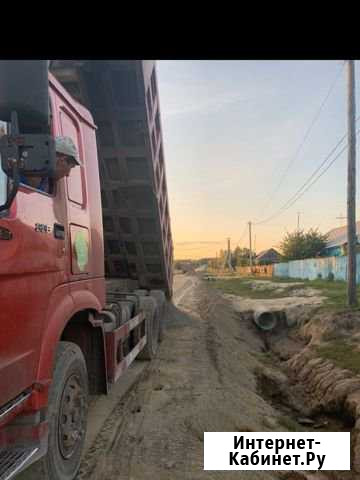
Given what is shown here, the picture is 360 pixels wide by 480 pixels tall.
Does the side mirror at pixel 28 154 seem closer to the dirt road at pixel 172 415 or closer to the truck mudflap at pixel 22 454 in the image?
the truck mudflap at pixel 22 454

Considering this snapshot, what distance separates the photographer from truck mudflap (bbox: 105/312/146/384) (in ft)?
11.6

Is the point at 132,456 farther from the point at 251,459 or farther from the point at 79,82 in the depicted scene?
the point at 79,82

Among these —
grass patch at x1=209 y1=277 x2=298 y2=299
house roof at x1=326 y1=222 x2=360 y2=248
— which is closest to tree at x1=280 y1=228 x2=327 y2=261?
house roof at x1=326 y1=222 x2=360 y2=248

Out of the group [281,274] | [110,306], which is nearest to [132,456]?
[110,306]

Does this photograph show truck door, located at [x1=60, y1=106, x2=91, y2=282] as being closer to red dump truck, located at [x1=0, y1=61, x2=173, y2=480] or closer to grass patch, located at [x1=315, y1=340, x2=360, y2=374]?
red dump truck, located at [x1=0, y1=61, x2=173, y2=480]

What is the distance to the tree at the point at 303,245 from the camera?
4072 cm

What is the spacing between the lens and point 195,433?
385 centimetres

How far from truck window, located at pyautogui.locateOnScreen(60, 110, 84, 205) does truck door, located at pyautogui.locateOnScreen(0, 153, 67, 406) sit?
1.56 feet

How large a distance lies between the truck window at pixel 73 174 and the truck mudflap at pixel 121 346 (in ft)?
4.20

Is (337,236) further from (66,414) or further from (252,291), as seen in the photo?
(66,414)

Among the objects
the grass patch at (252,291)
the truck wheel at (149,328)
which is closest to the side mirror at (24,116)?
the truck wheel at (149,328)
